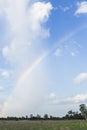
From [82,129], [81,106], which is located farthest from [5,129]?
[81,106]

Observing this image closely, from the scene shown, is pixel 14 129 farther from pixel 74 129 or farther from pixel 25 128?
pixel 74 129

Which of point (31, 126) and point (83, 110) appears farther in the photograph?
point (83, 110)

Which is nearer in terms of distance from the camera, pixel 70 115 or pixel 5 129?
pixel 5 129

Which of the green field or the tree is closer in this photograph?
the green field

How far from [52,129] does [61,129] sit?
1571 millimetres

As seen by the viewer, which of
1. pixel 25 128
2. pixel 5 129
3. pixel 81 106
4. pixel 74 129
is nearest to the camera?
pixel 5 129

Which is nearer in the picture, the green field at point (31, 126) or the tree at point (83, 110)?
the green field at point (31, 126)

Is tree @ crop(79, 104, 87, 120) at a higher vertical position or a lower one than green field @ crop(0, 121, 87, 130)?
higher

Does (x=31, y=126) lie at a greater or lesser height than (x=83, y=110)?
lesser

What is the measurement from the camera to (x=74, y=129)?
55.6 m

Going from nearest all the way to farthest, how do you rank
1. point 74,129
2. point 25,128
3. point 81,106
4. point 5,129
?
point 5,129
point 25,128
point 74,129
point 81,106

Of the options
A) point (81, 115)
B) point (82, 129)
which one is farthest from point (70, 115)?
point (82, 129)

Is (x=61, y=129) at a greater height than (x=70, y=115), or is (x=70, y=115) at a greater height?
Answer: (x=70, y=115)

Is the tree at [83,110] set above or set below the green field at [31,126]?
above
